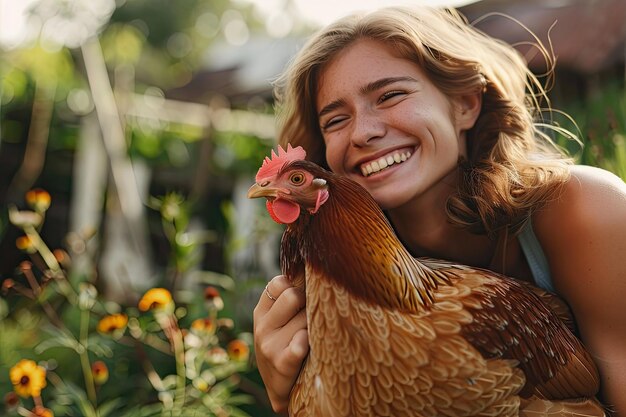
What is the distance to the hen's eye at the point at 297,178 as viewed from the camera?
4.11 ft

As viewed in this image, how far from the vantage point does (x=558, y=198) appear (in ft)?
4.61

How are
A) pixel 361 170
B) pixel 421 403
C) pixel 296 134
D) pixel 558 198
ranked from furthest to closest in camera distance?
pixel 296 134
pixel 361 170
pixel 558 198
pixel 421 403

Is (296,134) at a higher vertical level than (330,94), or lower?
lower

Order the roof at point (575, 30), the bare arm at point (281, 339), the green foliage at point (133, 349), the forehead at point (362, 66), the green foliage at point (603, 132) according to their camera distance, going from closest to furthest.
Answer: the bare arm at point (281, 339), the forehead at point (362, 66), the green foliage at point (603, 132), the green foliage at point (133, 349), the roof at point (575, 30)

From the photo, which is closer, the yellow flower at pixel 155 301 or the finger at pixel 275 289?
the finger at pixel 275 289

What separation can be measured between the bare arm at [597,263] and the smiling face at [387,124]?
1.03ft

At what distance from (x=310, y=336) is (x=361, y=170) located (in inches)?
17.9

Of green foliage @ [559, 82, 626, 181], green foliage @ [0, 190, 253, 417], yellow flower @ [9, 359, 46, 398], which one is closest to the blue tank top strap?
green foliage @ [559, 82, 626, 181]

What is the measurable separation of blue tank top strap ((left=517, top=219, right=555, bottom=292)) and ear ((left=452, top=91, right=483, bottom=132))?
1.16 ft

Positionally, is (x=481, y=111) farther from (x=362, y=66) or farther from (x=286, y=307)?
(x=286, y=307)

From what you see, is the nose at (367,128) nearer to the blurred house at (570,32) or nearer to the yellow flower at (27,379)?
the yellow flower at (27,379)

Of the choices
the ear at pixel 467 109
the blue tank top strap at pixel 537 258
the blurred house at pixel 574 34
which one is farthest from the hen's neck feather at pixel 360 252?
the blurred house at pixel 574 34

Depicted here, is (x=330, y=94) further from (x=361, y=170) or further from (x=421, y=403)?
(x=421, y=403)

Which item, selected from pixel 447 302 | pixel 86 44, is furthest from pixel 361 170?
pixel 86 44
